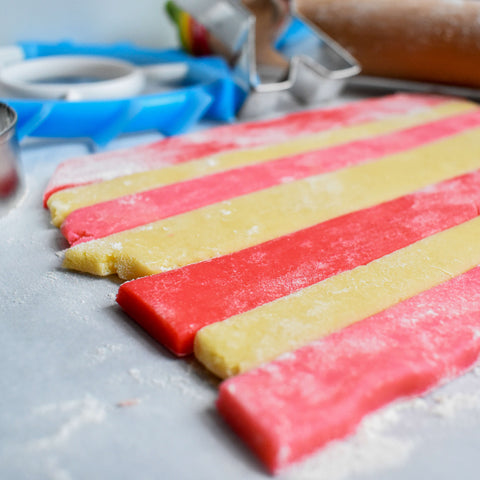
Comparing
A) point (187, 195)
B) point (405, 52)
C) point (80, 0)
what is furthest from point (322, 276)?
point (80, 0)

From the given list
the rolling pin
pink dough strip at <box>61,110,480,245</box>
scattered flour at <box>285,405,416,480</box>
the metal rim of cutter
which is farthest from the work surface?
the rolling pin

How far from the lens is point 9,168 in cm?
110

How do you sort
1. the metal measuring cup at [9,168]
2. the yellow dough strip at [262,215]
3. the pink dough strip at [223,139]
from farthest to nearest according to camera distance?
the pink dough strip at [223,139]
the metal measuring cup at [9,168]
the yellow dough strip at [262,215]

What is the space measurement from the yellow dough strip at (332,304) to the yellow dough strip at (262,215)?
182 mm

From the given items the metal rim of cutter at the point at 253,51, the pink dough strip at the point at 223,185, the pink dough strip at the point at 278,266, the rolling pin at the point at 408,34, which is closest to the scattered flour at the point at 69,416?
the pink dough strip at the point at 278,266

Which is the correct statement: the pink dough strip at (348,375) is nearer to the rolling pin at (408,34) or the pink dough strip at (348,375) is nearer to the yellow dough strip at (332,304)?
the yellow dough strip at (332,304)

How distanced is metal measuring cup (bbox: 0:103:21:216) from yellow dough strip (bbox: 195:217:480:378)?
1.78 feet

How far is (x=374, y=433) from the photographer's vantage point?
672 mm

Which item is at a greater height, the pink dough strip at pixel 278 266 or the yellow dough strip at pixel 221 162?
the pink dough strip at pixel 278 266

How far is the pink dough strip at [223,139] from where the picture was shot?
1.25 m

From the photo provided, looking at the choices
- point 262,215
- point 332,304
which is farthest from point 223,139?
point 332,304

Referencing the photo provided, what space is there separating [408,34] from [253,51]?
0.49 meters

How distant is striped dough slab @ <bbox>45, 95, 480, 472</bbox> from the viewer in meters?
0.70

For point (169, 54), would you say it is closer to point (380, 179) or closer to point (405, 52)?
point (405, 52)
